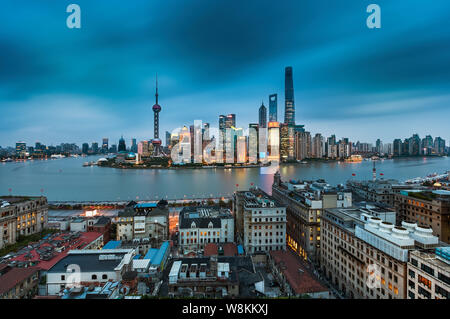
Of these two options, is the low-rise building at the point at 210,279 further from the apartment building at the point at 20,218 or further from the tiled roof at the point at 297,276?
the apartment building at the point at 20,218

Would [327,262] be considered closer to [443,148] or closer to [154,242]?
[154,242]

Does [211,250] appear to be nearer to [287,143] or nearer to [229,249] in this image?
[229,249]

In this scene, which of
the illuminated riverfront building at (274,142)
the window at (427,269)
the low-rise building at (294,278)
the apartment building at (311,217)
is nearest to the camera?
the window at (427,269)

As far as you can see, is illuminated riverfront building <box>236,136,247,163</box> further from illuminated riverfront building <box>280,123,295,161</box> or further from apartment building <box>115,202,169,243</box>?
apartment building <box>115,202,169,243</box>

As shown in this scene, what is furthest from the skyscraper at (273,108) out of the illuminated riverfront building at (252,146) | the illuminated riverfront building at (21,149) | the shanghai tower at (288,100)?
the illuminated riverfront building at (21,149)

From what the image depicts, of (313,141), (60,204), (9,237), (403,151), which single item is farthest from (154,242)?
(403,151)

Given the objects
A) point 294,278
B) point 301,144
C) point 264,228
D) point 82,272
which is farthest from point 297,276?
point 301,144

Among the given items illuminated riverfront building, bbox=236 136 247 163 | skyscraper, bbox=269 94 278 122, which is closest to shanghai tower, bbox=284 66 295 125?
skyscraper, bbox=269 94 278 122
